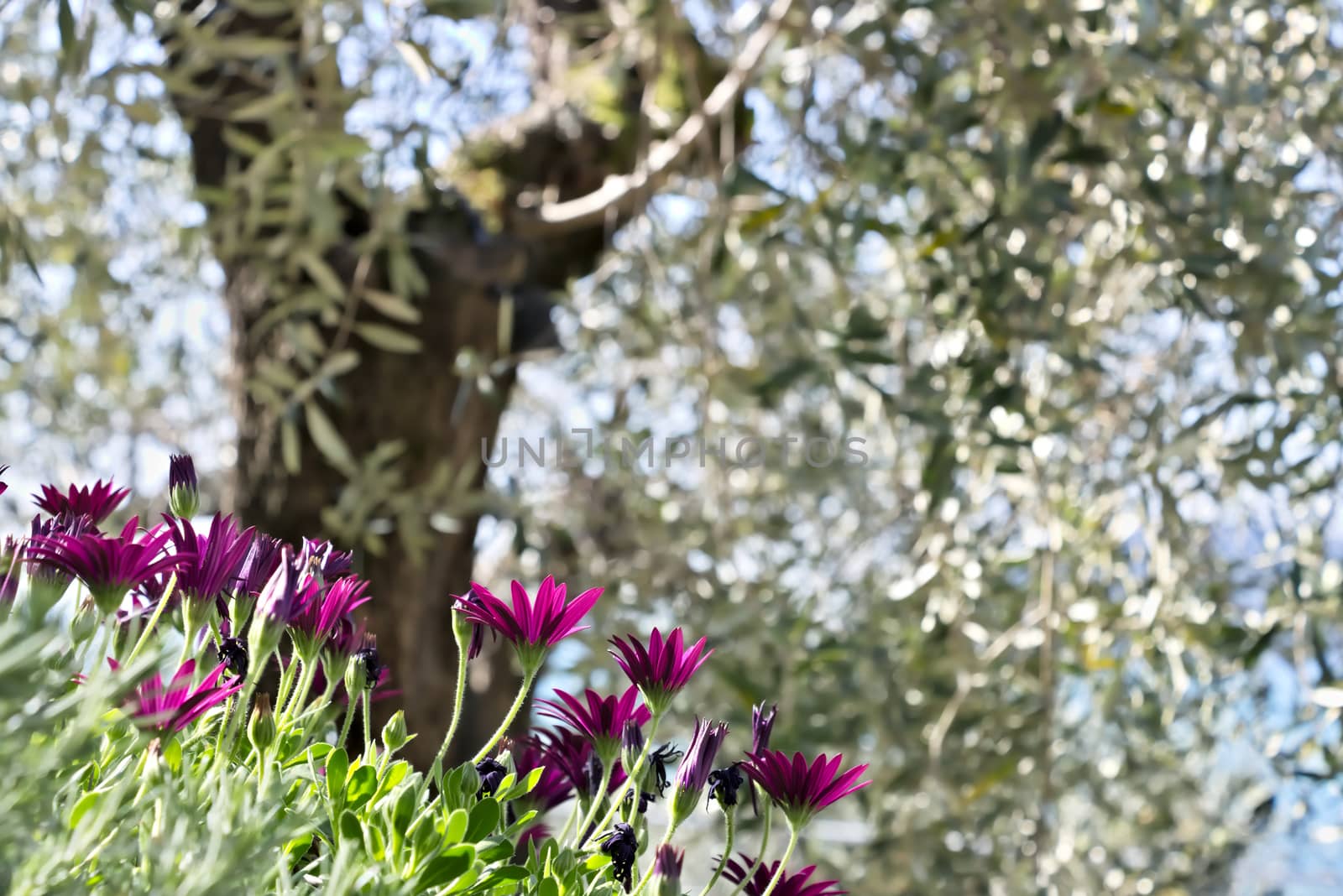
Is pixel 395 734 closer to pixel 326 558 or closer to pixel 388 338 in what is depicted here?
A: pixel 326 558

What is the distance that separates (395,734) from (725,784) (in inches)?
6.5

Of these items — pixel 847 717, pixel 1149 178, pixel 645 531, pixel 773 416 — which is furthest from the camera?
pixel 773 416

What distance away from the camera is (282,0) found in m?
1.62

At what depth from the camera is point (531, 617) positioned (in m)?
0.53

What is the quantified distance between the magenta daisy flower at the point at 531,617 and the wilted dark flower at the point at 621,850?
0.28 feet

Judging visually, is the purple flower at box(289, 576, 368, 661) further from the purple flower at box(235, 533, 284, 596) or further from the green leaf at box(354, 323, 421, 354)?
the green leaf at box(354, 323, 421, 354)

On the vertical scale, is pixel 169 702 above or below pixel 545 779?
above

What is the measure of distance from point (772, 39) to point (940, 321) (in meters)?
0.55

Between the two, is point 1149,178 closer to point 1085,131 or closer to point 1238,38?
point 1085,131

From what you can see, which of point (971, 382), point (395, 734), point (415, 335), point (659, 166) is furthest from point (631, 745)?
point (415, 335)

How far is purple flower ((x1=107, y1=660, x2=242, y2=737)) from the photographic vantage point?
40 centimetres

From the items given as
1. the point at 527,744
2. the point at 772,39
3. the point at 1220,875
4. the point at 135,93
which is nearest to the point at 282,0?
the point at 135,93

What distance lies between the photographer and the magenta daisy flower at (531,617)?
52 centimetres

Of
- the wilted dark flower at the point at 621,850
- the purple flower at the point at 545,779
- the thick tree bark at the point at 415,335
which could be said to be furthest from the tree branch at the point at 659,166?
the wilted dark flower at the point at 621,850
